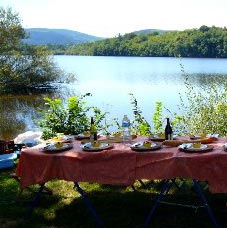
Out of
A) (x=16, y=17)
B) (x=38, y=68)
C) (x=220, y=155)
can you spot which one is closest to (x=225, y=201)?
(x=220, y=155)

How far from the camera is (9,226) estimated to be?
4812mm

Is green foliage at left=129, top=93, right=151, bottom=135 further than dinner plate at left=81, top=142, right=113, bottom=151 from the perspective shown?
Yes

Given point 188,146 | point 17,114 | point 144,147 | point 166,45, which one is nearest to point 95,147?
point 144,147

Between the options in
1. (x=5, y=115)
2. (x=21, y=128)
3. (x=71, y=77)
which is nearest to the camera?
(x=21, y=128)

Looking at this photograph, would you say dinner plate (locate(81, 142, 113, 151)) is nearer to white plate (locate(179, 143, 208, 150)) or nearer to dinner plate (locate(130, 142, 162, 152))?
dinner plate (locate(130, 142, 162, 152))

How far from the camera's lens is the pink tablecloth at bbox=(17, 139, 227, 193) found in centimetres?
418

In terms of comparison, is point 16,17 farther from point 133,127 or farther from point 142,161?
point 142,161

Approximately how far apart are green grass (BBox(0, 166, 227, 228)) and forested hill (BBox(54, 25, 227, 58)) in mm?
60960

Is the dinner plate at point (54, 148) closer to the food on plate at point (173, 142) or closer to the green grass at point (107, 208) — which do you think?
the green grass at point (107, 208)

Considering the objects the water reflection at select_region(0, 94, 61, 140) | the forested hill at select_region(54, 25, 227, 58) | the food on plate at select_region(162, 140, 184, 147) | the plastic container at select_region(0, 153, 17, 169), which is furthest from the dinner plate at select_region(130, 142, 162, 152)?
the forested hill at select_region(54, 25, 227, 58)

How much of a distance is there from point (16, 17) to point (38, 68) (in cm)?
634

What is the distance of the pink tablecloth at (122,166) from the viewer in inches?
165

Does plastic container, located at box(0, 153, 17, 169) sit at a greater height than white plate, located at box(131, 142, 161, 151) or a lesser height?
lesser

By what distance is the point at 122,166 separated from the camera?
449cm
